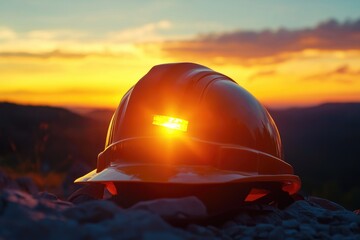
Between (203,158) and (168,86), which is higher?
(168,86)

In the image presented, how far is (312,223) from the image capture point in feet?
18.8

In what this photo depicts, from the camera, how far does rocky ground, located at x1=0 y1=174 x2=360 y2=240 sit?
12.8 feet

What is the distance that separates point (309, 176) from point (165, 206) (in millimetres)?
39222

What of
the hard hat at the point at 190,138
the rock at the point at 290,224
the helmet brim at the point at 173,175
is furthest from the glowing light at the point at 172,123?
the rock at the point at 290,224

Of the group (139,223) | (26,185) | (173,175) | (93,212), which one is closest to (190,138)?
(173,175)

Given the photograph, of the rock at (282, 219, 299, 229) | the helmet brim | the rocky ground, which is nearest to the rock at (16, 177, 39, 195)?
the helmet brim

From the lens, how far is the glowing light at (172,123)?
6.00m

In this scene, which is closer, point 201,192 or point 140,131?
point 201,192

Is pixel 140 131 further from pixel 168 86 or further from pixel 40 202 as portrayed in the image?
pixel 40 202

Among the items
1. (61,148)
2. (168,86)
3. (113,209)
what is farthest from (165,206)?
(61,148)

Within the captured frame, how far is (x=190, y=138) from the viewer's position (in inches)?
233

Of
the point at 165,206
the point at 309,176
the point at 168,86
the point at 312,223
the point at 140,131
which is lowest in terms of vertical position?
the point at 309,176

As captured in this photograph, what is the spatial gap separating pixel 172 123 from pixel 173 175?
2.02 ft

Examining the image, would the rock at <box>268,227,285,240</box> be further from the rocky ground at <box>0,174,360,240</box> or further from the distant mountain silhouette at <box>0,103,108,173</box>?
the distant mountain silhouette at <box>0,103,108,173</box>
